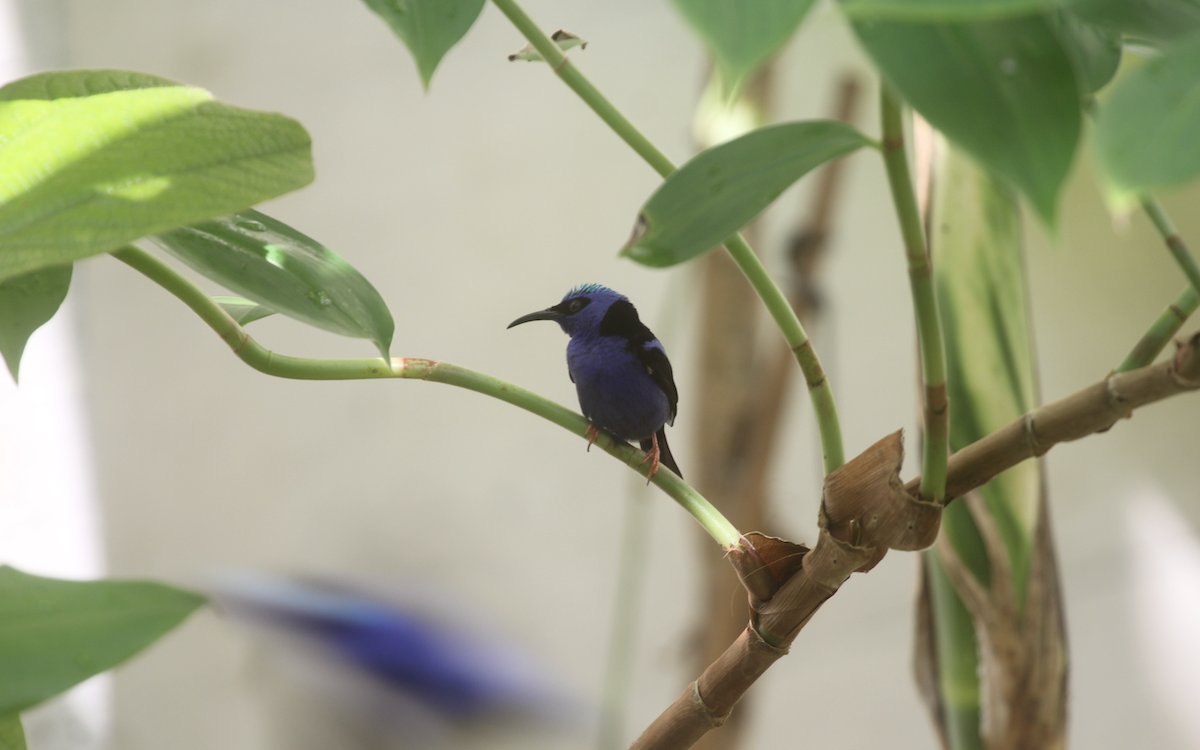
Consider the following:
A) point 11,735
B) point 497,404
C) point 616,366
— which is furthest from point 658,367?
point 497,404

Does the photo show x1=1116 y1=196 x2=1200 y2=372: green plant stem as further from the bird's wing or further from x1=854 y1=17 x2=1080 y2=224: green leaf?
the bird's wing

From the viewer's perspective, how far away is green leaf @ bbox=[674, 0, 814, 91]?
0.21 metres

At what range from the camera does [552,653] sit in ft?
6.86

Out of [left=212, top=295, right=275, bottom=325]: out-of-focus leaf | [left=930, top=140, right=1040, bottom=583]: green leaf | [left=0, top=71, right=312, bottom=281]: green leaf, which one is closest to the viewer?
[left=0, top=71, right=312, bottom=281]: green leaf

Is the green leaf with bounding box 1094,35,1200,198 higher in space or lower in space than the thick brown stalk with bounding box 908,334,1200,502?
higher

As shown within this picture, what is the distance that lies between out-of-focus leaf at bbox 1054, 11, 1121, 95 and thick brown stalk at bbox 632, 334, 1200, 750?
9 centimetres

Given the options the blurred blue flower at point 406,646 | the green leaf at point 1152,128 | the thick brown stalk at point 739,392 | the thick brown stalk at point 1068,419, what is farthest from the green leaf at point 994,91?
the blurred blue flower at point 406,646

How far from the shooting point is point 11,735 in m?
0.32

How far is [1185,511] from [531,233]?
121 centimetres

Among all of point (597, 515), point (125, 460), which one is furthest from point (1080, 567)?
point (125, 460)

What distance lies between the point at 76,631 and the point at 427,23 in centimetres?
20

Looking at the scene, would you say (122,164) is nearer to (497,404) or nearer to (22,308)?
(22,308)

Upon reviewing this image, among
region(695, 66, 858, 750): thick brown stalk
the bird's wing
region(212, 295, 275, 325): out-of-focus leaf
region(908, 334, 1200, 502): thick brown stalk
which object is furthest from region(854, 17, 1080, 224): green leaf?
region(695, 66, 858, 750): thick brown stalk

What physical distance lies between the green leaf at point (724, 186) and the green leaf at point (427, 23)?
9 cm
